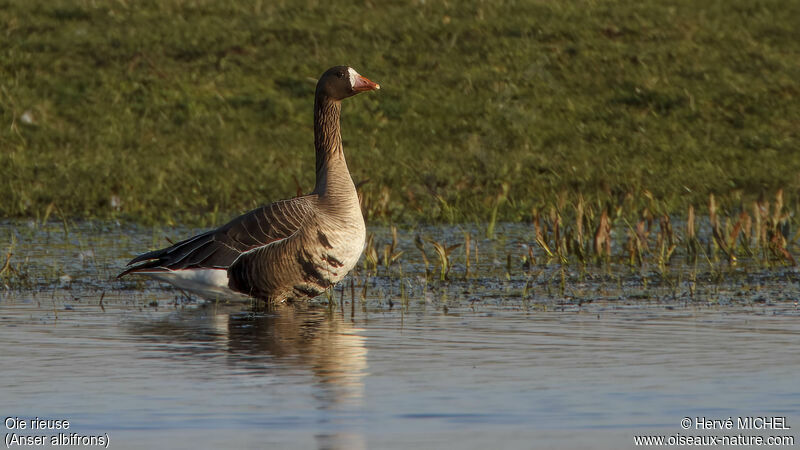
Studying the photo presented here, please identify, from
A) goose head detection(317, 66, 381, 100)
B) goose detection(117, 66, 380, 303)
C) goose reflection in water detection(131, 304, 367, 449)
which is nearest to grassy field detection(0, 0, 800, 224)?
goose head detection(317, 66, 381, 100)

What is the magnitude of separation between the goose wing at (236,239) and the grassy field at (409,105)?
456cm

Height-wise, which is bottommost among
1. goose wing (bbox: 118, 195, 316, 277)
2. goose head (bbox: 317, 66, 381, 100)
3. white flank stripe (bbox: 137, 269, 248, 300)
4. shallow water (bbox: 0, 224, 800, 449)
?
shallow water (bbox: 0, 224, 800, 449)

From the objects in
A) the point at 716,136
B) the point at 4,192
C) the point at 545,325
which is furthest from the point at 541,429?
Answer: the point at 716,136

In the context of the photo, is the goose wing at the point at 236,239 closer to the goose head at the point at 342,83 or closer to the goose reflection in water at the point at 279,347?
the goose reflection in water at the point at 279,347

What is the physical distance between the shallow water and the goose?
0.20 meters

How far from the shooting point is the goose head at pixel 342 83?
1131 cm

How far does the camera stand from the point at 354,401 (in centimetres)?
649

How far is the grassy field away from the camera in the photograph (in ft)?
54.5

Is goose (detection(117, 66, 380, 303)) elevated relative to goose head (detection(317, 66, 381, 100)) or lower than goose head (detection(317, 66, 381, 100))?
lower

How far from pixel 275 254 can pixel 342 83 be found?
6.34 ft

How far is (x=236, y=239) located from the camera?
10250 millimetres

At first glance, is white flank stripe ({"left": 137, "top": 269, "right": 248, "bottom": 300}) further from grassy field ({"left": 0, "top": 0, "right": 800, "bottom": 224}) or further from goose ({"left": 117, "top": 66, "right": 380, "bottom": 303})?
grassy field ({"left": 0, "top": 0, "right": 800, "bottom": 224})

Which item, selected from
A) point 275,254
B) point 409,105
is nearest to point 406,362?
point 275,254

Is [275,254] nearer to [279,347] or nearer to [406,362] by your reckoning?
[279,347]
